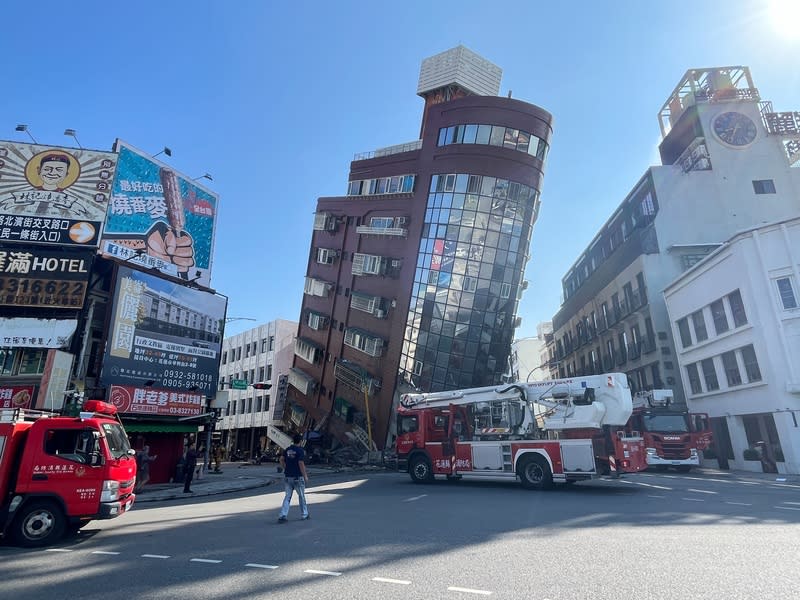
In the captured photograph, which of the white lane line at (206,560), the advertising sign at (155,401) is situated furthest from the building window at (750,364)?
the advertising sign at (155,401)

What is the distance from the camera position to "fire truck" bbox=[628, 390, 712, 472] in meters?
23.8

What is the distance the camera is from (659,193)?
39.4 metres

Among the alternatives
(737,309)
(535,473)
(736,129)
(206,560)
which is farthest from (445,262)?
(206,560)

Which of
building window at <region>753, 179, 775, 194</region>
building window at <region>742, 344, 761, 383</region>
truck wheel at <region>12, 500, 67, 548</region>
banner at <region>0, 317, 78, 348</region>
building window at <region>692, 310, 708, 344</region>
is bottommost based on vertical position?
truck wheel at <region>12, 500, 67, 548</region>

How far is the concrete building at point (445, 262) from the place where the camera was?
39.1 metres

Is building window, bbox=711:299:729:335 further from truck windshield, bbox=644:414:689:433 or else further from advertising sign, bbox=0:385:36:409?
advertising sign, bbox=0:385:36:409

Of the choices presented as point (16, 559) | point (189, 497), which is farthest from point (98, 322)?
point (16, 559)

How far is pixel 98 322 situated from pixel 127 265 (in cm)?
328

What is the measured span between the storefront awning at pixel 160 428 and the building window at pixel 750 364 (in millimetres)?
31091

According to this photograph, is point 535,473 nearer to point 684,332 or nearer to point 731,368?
point 731,368

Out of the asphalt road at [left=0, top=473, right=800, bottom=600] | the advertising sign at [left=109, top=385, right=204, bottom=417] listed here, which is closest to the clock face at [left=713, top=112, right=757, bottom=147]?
the asphalt road at [left=0, top=473, right=800, bottom=600]

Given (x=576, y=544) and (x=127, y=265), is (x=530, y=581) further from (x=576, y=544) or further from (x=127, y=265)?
(x=127, y=265)

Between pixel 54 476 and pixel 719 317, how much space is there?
33.3m

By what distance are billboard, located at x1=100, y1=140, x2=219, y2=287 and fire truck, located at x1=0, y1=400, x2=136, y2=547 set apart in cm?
1819
